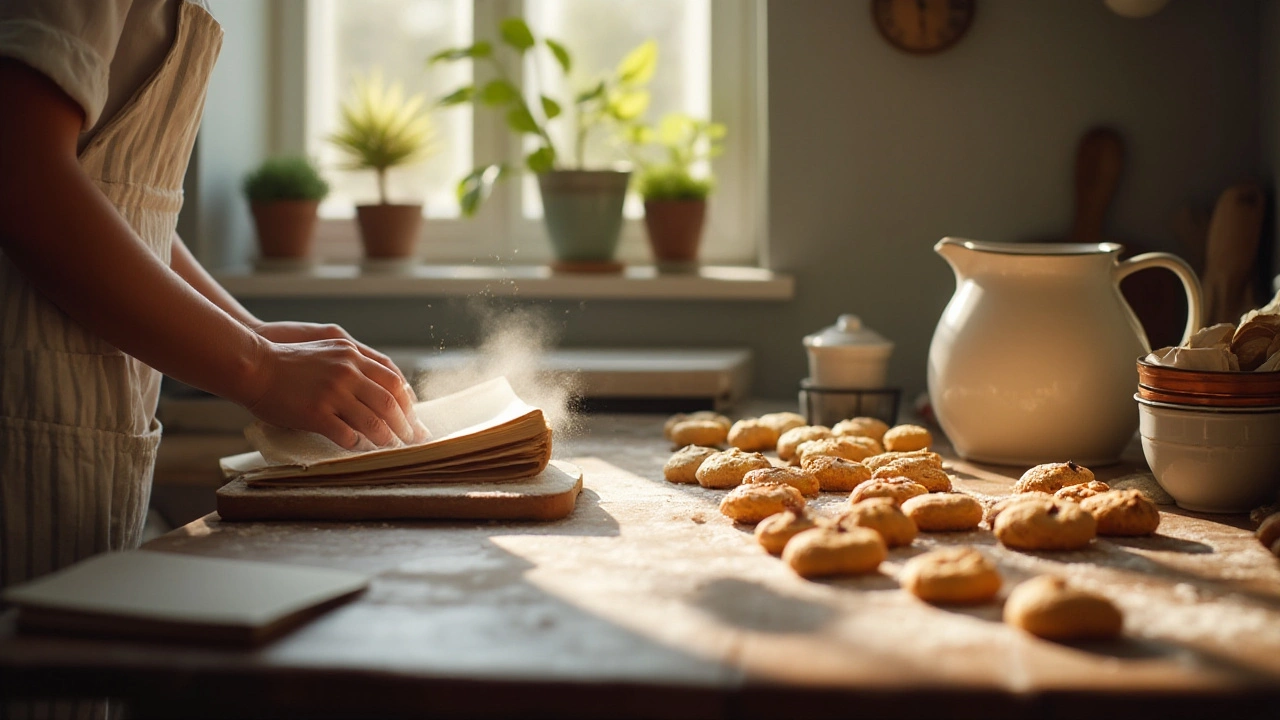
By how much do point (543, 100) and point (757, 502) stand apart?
1501mm

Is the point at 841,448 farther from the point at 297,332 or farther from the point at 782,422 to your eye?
the point at 297,332

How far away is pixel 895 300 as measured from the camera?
7.47 feet

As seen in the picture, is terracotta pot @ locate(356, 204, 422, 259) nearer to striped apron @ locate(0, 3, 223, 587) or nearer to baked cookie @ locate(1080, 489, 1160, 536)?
striped apron @ locate(0, 3, 223, 587)

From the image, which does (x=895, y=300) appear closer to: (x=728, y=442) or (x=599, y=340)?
(x=599, y=340)

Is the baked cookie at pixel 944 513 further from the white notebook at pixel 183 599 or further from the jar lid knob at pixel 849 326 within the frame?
the jar lid knob at pixel 849 326

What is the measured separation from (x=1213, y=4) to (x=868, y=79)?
2.18 ft

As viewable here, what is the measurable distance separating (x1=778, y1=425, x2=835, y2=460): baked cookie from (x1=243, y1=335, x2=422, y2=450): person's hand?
0.55m

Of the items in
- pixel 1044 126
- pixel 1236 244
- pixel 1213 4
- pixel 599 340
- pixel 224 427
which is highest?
pixel 1213 4

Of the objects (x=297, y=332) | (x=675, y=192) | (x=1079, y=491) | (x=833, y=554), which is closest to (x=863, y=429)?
(x=1079, y=491)

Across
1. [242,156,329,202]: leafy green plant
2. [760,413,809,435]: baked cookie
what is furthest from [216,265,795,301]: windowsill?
[760,413,809,435]: baked cookie

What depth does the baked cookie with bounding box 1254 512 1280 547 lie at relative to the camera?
99 centimetres

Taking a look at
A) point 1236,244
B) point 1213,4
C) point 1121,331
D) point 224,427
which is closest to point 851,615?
point 1121,331

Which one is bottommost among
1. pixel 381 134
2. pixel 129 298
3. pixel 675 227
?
pixel 129 298

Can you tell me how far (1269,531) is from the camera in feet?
3.26
